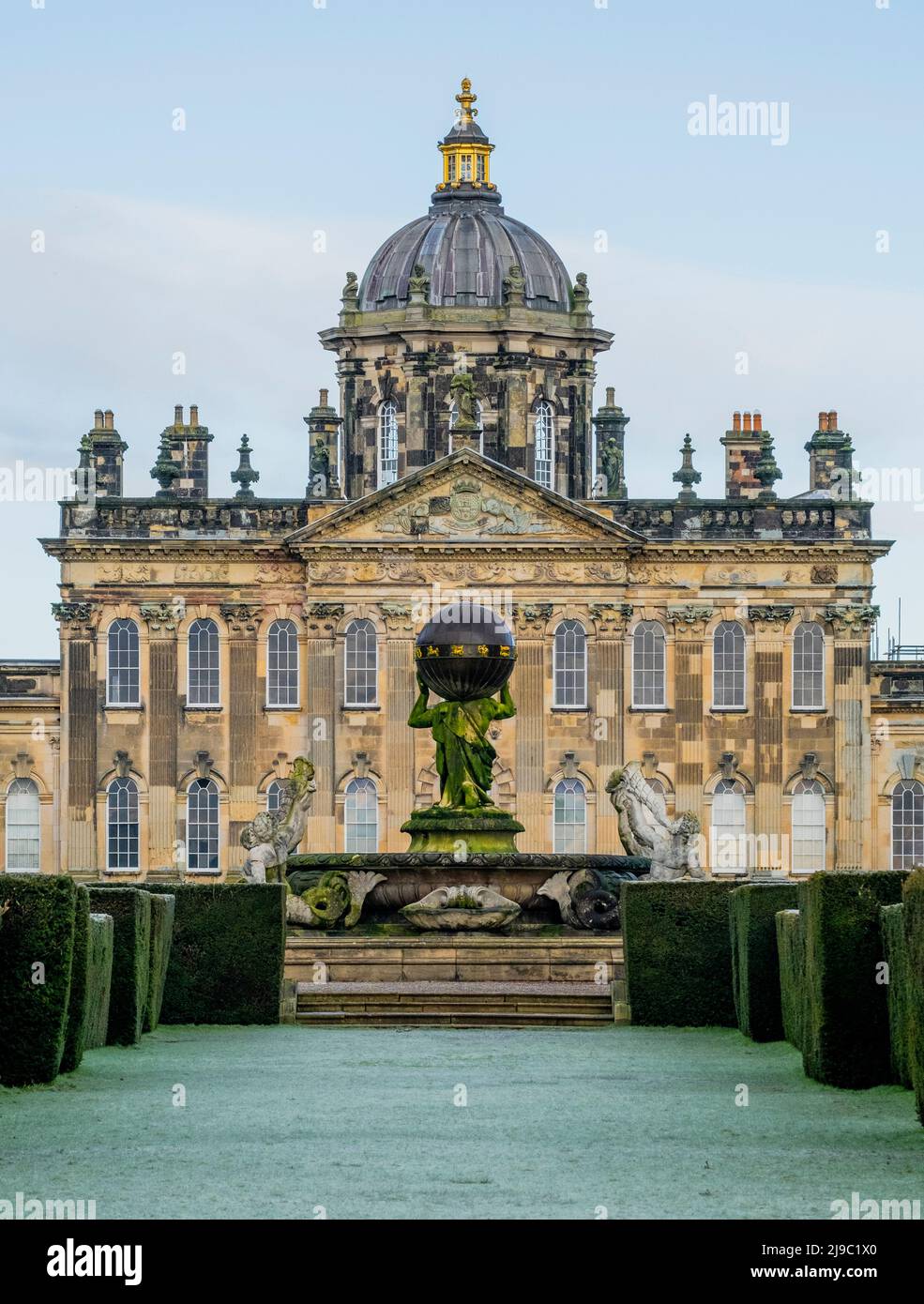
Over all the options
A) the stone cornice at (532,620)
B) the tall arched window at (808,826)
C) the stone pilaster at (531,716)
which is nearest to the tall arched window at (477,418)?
the stone cornice at (532,620)

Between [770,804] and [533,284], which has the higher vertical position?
[533,284]

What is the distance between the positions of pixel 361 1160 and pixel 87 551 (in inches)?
1939

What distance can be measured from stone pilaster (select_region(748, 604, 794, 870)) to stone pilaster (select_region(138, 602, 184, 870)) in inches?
475

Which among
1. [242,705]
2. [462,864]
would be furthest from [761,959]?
[242,705]

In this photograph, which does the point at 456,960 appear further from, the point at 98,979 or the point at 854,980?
the point at 854,980

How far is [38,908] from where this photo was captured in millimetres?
23078

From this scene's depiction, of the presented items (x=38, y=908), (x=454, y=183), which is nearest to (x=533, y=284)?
(x=454, y=183)

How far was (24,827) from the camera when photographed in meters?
67.2

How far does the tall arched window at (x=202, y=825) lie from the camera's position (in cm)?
6606

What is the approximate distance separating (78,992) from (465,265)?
49.5 metres

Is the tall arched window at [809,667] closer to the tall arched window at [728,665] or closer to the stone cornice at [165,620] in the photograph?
the tall arched window at [728,665]

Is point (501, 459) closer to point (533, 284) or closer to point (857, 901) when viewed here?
point (533, 284)

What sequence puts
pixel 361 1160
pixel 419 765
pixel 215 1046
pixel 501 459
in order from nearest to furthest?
pixel 361 1160, pixel 215 1046, pixel 419 765, pixel 501 459

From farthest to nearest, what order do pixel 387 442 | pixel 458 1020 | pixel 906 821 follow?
pixel 387 442 → pixel 906 821 → pixel 458 1020
